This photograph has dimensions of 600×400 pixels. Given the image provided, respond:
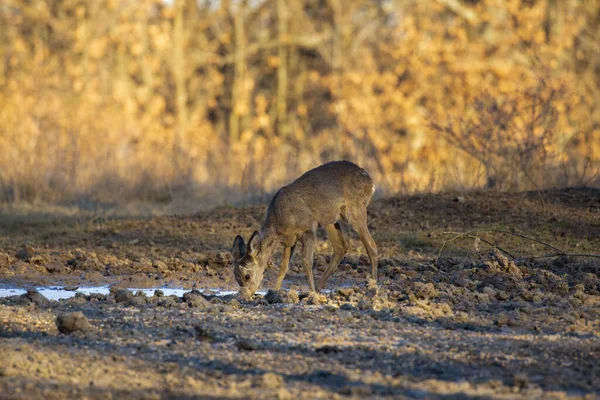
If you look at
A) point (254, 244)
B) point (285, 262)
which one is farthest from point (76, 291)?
point (285, 262)

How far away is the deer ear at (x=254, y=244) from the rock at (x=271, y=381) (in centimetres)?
416

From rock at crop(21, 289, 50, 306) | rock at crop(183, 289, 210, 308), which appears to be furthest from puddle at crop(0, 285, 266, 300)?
rock at crop(183, 289, 210, 308)

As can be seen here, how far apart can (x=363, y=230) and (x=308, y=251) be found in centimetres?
67

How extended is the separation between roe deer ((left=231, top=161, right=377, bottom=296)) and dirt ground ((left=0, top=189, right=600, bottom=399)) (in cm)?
68

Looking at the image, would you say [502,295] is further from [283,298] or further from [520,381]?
[520,381]

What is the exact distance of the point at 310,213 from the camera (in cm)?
1030

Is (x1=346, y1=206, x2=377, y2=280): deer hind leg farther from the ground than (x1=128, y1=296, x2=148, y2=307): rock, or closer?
farther from the ground

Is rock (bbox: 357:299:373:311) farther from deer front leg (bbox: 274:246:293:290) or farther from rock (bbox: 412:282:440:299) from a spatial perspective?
deer front leg (bbox: 274:246:293:290)

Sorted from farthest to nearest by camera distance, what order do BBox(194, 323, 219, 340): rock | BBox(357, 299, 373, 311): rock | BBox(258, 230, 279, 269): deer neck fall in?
BBox(258, 230, 279, 269): deer neck < BBox(357, 299, 373, 311): rock < BBox(194, 323, 219, 340): rock

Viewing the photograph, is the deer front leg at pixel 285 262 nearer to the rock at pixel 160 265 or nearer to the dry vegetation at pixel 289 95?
the rock at pixel 160 265

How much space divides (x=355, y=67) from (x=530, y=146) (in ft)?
53.9

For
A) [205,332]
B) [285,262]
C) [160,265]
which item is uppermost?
[205,332]

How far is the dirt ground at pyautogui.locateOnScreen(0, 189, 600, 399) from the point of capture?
19.1 feet

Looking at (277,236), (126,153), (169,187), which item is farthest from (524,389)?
(126,153)
